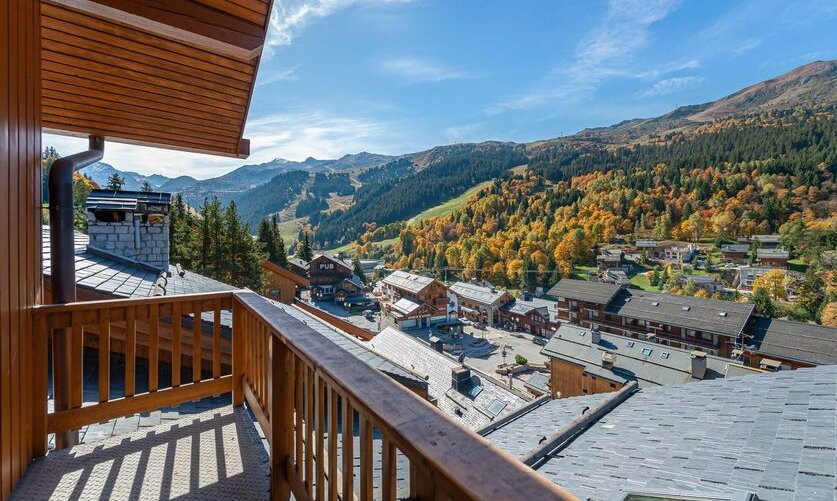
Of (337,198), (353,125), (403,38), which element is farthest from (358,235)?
(403,38)

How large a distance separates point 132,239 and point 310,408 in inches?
208

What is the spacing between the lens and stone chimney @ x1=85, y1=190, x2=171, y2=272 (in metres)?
4.96

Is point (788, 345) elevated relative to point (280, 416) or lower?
lower

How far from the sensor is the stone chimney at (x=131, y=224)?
4.96 m

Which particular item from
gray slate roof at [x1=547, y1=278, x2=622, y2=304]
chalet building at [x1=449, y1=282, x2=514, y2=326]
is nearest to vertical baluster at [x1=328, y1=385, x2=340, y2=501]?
gray slate roof at [x1=547, y1=278, x2=622, y2=304]

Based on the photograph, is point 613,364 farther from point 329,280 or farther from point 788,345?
point 329,280

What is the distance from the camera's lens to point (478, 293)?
3362 cm

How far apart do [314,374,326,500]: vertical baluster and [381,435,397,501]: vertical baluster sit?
414mm

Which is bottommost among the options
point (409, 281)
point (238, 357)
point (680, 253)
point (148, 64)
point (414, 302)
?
point (414, 302)

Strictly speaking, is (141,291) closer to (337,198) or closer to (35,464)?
(35,464)

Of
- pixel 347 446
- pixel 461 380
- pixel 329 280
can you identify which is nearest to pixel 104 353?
pixel 347 446

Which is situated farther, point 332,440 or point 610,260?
point 610,260

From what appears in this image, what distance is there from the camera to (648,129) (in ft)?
451

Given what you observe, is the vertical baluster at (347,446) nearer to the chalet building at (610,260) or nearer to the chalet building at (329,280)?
the chalet building at (329,280)
